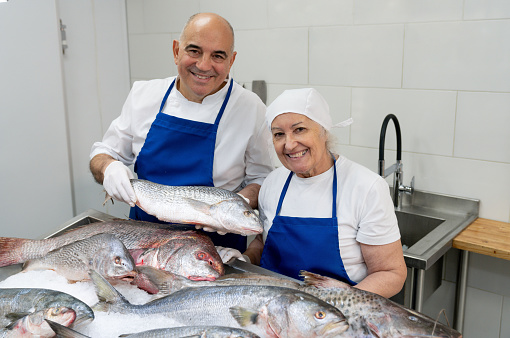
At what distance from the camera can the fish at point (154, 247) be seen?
1.50 metres

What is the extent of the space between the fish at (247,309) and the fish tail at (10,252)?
54 centimetres

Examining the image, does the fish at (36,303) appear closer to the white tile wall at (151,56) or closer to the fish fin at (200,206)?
the fish fin at (200,206)

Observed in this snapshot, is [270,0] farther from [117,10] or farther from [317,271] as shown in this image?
[317,271]

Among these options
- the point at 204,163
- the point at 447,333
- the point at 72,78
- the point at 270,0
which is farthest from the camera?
the point at 72,78

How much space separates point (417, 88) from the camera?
2.76 meters

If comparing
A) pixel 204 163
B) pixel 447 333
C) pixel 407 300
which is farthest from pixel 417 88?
pixel 447 333

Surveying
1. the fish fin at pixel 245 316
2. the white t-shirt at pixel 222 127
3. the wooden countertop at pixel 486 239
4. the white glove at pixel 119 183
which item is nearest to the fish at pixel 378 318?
the fish fin at pixel 245 316

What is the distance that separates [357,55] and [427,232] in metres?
1.14

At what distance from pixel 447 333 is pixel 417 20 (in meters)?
2.02

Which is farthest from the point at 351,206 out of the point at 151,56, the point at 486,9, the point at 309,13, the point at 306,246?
the point at 151,56

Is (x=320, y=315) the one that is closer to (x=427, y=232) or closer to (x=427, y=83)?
(x=427, y=232)

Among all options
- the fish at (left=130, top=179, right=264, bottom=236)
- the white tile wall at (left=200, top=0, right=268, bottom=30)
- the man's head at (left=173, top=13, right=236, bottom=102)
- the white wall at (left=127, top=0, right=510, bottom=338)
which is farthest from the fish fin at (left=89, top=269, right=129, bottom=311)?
the white tile wall at (left=200, top=0, right=268, bottom=30)

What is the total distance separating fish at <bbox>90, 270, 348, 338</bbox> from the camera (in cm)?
110

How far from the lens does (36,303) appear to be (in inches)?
48.3
